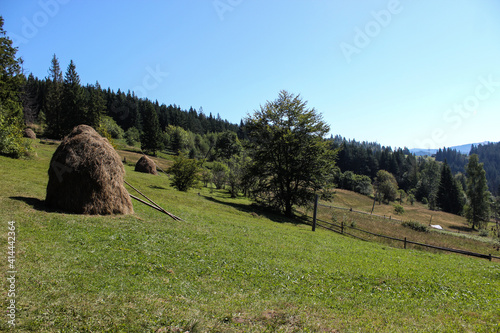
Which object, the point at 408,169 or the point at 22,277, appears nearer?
the point at 22,277

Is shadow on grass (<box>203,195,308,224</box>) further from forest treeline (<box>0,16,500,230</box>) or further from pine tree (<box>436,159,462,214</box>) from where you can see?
pine tree (<box>436,159,462,214</box>)

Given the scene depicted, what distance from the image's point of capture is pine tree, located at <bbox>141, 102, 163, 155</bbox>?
8256cm

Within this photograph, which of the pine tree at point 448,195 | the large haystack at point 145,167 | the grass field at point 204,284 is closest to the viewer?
the grass field at point 204,284

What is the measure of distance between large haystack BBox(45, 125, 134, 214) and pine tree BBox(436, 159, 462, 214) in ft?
392

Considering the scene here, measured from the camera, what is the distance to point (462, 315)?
746cm

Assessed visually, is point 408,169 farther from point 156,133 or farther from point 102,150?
point 102,150

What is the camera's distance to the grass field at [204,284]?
18.3 feet

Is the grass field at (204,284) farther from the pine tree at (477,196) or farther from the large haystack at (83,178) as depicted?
the pine tree at (477,196)

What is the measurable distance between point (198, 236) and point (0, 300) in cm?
834

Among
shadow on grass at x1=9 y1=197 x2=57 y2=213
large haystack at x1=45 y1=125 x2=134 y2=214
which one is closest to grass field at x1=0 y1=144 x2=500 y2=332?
shadow on grass at x1=9 y1=197 x2=57 y2=213

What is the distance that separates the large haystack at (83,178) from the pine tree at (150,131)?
7466cm

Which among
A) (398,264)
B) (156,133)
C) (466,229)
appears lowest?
(466,229)

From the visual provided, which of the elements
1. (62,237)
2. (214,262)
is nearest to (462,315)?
(214,262)

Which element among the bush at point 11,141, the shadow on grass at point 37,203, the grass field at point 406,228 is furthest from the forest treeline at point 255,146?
the shadow on grass at point 37,203
